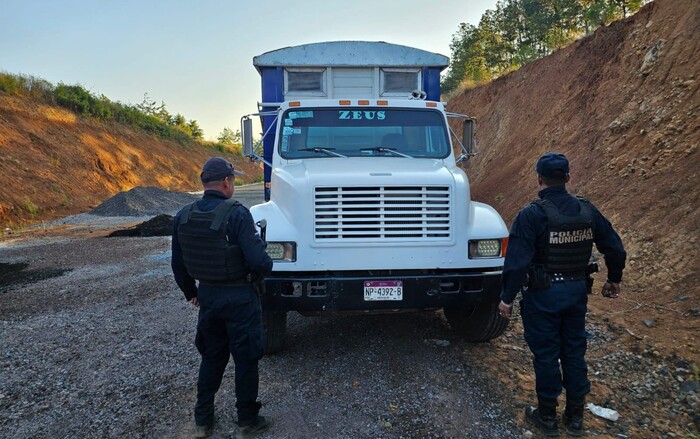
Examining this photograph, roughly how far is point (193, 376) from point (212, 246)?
1601mm

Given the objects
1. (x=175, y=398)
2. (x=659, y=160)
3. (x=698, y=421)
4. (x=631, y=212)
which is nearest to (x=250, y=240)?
(x=175, y=398)

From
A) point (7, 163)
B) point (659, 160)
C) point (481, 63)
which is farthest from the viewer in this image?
point (481, 63)

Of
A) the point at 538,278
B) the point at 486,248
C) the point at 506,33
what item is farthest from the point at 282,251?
the point at 506,33

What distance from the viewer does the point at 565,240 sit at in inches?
124

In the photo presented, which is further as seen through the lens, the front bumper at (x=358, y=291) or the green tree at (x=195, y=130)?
the green tree at (x=195, y=130)

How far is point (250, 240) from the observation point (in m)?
3.14

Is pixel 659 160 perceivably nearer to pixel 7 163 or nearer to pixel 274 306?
pixel 274 306

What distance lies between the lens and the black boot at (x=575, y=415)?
10.4 feet

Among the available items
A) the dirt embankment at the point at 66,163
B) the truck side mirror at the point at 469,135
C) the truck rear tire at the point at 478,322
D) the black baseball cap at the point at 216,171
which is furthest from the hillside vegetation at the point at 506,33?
the black baseball cap at the point at 216,171

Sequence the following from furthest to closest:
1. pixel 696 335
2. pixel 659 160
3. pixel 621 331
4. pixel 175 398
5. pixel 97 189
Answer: pixel 97 189
pixel 659 160
pixel 621 331
pixel 696 335
pixel 175 398

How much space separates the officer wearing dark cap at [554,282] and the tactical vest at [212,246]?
1823 millimetres

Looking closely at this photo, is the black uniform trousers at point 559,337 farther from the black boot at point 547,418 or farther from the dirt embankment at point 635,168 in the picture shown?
the dirt embankment at point 635,168

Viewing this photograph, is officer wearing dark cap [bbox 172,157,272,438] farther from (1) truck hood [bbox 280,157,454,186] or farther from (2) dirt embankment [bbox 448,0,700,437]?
(2) dirt embankment [bbox 448,0,700,437]

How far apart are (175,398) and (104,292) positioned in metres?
3.87
